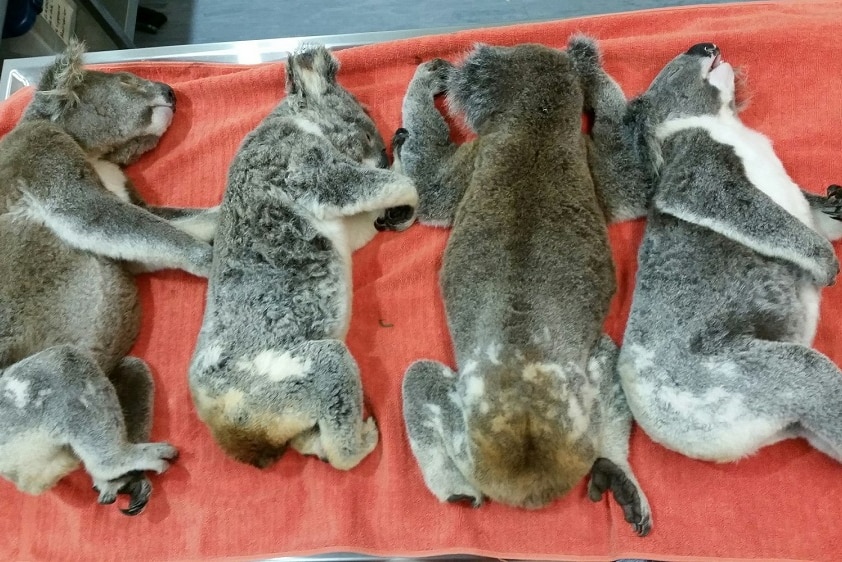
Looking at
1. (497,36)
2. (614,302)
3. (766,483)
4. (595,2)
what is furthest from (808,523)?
(595,2)

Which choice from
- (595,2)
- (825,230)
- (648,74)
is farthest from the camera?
(595,2)

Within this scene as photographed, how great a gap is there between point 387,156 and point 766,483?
1680 mm

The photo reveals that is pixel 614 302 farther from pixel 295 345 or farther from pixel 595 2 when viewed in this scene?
pixel 595 2

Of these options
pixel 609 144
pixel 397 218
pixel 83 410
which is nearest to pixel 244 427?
pixel 83 410

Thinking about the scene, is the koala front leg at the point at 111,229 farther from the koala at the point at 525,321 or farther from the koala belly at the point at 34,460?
the koala at the point at 525,321

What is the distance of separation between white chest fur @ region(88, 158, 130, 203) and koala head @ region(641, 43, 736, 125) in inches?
76.6

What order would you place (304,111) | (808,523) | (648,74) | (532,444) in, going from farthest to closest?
(648,74)
(304,111)
(808,523)
(532,444)

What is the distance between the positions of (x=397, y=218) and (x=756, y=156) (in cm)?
122

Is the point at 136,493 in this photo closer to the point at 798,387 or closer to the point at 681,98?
the point at 798,387

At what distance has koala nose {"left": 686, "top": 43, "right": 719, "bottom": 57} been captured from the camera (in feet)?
7.96

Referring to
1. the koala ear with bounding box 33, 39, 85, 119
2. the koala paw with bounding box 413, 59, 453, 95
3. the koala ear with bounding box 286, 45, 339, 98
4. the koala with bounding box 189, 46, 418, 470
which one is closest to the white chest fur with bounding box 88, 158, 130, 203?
the koala ear with bounding box 33, 39, 85, 119

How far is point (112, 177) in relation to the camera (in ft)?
8.68

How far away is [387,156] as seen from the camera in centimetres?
262

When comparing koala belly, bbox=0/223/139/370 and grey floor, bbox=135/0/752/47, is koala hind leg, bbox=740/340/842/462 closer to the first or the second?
koala belly, bbox=0/223/139/370
